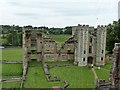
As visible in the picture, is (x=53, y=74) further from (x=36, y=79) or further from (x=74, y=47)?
(x=74, y=47)

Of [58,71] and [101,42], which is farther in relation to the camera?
[101,42]

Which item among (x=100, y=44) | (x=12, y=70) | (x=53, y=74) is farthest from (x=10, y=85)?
(x=100, y=44)

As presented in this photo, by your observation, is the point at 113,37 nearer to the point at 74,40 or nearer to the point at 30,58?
the point at 74,40

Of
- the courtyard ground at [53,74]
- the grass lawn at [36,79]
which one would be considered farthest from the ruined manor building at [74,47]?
the grass lawn at [36,79]

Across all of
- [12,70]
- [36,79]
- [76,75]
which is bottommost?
[36,79]

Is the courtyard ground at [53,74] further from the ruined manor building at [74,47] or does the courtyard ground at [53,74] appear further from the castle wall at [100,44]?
the ruined manor building at [74,47]

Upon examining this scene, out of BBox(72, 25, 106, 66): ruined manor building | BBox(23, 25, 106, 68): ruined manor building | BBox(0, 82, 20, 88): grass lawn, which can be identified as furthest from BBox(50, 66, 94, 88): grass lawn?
BBox(0, 82, 20, 88): grass lawn

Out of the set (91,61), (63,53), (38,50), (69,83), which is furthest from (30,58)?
(69,83)
